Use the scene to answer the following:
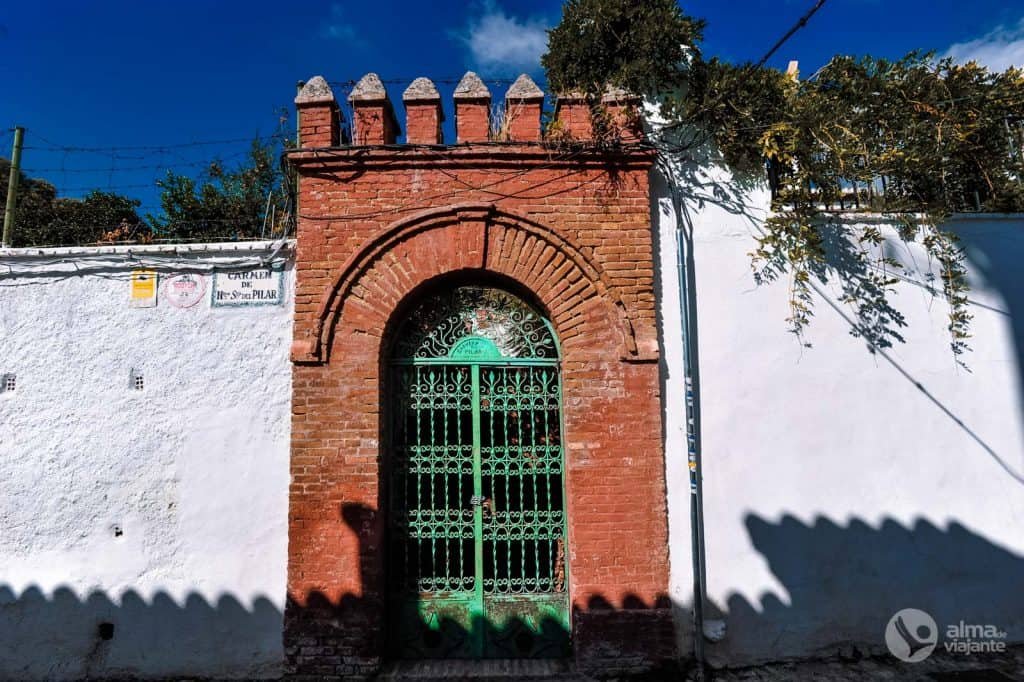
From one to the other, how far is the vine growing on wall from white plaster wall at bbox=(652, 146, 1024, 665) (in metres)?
0.17

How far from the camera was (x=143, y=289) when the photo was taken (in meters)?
4.64

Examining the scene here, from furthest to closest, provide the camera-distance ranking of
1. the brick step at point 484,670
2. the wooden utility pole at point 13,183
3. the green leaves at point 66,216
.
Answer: the green leaves at point 66,216
the wooden utility pole at point 13,183
the brick step at point 484,670

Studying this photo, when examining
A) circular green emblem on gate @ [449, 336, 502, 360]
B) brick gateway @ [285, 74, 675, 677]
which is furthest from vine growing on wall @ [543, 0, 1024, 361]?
circular green emblem on gate @ [449, 336, 502, 360]

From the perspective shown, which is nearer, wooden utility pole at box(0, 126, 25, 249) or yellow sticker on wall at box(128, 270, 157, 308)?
yellow sticker on wall at box(128, 270, 157, 308)

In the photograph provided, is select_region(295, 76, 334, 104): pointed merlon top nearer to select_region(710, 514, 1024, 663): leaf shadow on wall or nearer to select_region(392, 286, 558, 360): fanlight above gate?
select_region(392, 286, 558, 360): fanlight above gate

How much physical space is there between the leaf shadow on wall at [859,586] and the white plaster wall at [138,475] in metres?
3.46

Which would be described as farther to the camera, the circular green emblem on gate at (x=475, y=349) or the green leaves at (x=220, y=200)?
the green leaves at (x=220, y=200)

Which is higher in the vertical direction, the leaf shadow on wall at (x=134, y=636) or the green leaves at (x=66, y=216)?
the green leaves at (x=66, y=216)

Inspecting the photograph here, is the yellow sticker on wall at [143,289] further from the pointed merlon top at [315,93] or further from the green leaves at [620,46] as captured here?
the green leaves at [620,46]

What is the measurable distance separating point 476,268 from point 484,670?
2858 millimetres

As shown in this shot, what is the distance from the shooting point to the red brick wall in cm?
422

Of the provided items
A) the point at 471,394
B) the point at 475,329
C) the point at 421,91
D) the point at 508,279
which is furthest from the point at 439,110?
the point at 471,394

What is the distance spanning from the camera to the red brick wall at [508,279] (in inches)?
166

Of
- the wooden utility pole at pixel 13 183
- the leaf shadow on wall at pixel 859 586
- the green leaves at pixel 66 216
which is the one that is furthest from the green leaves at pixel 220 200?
the leaf shadow on wall at pixel 859 586
